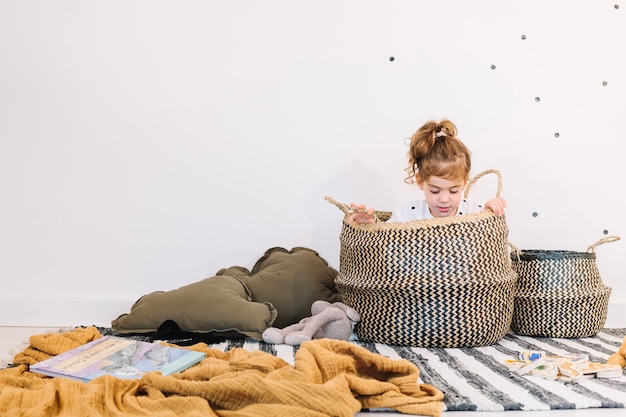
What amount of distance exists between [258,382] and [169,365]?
344mm

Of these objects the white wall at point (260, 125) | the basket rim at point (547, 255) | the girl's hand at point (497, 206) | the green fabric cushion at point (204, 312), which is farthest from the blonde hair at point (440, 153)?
the green fabric cushion at point (204, 312)

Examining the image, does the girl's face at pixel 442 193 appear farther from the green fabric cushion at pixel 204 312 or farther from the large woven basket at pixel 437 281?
the green fabric cushion at pixel 204 312

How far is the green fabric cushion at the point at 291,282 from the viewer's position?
205 centimetres

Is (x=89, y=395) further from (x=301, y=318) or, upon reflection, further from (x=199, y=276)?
(x=199, y=276)

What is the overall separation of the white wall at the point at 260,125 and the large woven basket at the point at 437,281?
63 cm

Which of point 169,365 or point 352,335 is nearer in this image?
point 169,365

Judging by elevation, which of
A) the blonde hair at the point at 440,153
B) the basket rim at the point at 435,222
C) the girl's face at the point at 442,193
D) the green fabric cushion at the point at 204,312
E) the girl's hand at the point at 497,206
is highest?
the blonde hair at the point at 440,153

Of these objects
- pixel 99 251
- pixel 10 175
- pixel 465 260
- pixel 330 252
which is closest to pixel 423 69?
pixel 330 252

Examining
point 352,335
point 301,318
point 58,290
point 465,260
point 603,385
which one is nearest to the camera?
point 603,385

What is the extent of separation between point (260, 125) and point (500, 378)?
1.36 m

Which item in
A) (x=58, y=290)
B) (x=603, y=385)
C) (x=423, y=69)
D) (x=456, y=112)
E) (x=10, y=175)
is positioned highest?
(x=423, y=69)

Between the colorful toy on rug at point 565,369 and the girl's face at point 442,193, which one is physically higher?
the girl's face at point 442,193

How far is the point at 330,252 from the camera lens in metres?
2.42

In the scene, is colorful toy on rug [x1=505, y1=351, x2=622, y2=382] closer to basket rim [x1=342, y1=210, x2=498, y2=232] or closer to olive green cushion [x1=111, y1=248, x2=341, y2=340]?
basket rim [x1=342, y1=210, x2=498, y2=232]
